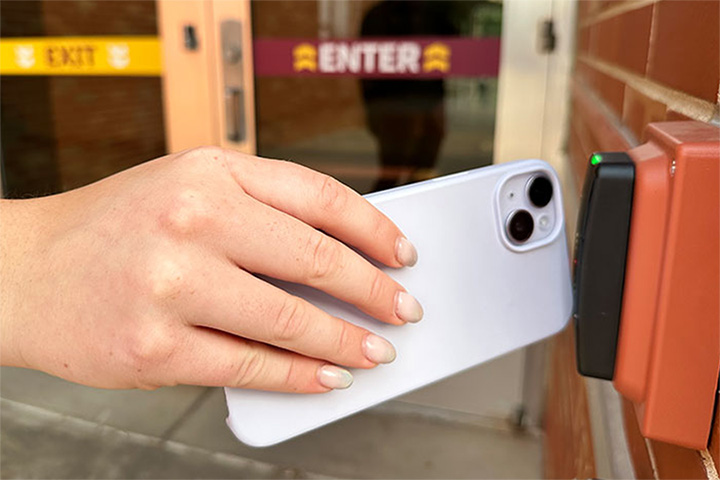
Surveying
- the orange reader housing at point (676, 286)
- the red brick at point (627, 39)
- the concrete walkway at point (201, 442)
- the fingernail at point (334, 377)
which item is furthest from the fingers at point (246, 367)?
the concrete walkway at point (201, 442)

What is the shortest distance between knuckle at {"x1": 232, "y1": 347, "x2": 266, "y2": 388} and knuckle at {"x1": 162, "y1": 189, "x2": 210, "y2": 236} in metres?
0.10

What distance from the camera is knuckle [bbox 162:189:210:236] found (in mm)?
408

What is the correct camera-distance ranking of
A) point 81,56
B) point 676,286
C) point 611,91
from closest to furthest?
point 676,286
point 611,91
point 81,56

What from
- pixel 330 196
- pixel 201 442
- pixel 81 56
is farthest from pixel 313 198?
pixel 81 56

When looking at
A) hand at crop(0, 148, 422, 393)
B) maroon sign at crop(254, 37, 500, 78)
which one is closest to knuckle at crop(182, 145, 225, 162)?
hand at crop(0, 148, 422, 393)

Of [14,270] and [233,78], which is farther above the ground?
[233,78]

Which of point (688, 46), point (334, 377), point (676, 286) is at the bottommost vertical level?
point (334, 377)

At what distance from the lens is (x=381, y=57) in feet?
6.88

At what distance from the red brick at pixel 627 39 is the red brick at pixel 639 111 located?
1.1 inches

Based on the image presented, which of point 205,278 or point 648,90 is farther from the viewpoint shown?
point 648,90

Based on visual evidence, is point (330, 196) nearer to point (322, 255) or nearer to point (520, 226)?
point (322, 255)

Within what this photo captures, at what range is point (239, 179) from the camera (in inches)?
17.2

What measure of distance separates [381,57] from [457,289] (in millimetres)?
1700

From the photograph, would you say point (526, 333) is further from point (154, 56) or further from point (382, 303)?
point (154, 56)
